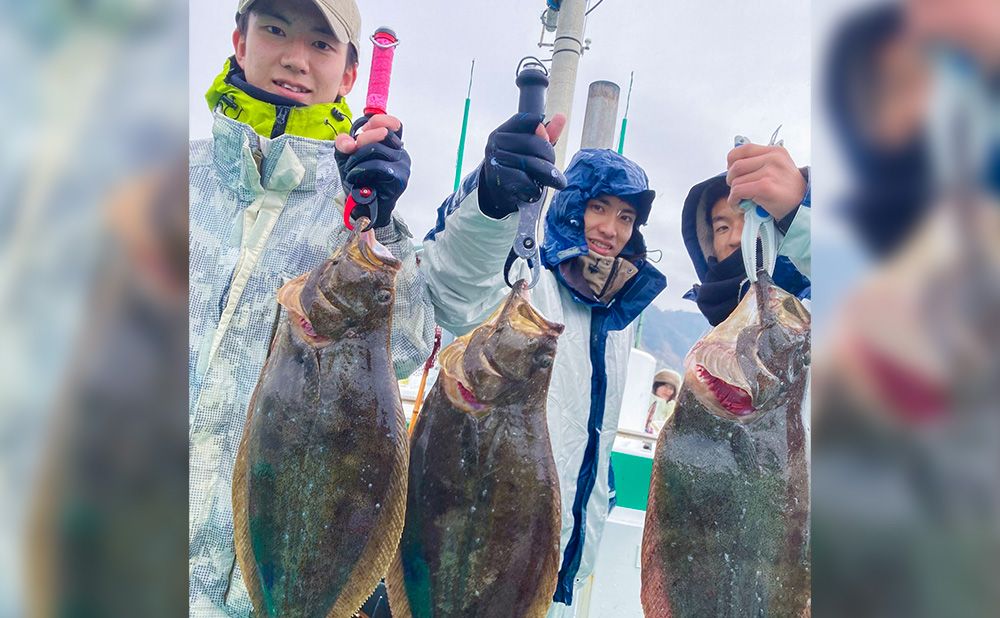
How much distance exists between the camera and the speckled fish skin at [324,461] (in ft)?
6.27

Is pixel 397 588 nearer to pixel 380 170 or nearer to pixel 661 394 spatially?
pixel 380 170

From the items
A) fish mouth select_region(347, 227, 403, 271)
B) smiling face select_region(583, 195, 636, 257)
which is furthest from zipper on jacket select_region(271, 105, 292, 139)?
smiling face select_region(583, 195, 636, 257)

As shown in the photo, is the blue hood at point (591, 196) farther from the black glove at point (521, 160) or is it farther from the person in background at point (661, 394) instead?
the person in background at point (661, 394)

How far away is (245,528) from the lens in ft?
6.37

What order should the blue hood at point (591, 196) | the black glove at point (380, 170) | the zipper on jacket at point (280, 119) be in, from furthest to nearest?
the blue hood at point (591, 196) < the zipper on jacket at point (280, 119) < the black glove at point (380, 170)

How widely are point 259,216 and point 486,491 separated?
139 centimetres

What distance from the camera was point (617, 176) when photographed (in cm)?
325

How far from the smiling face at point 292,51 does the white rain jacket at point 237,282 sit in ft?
0.93

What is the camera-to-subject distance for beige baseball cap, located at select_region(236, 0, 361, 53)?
8.20ft
